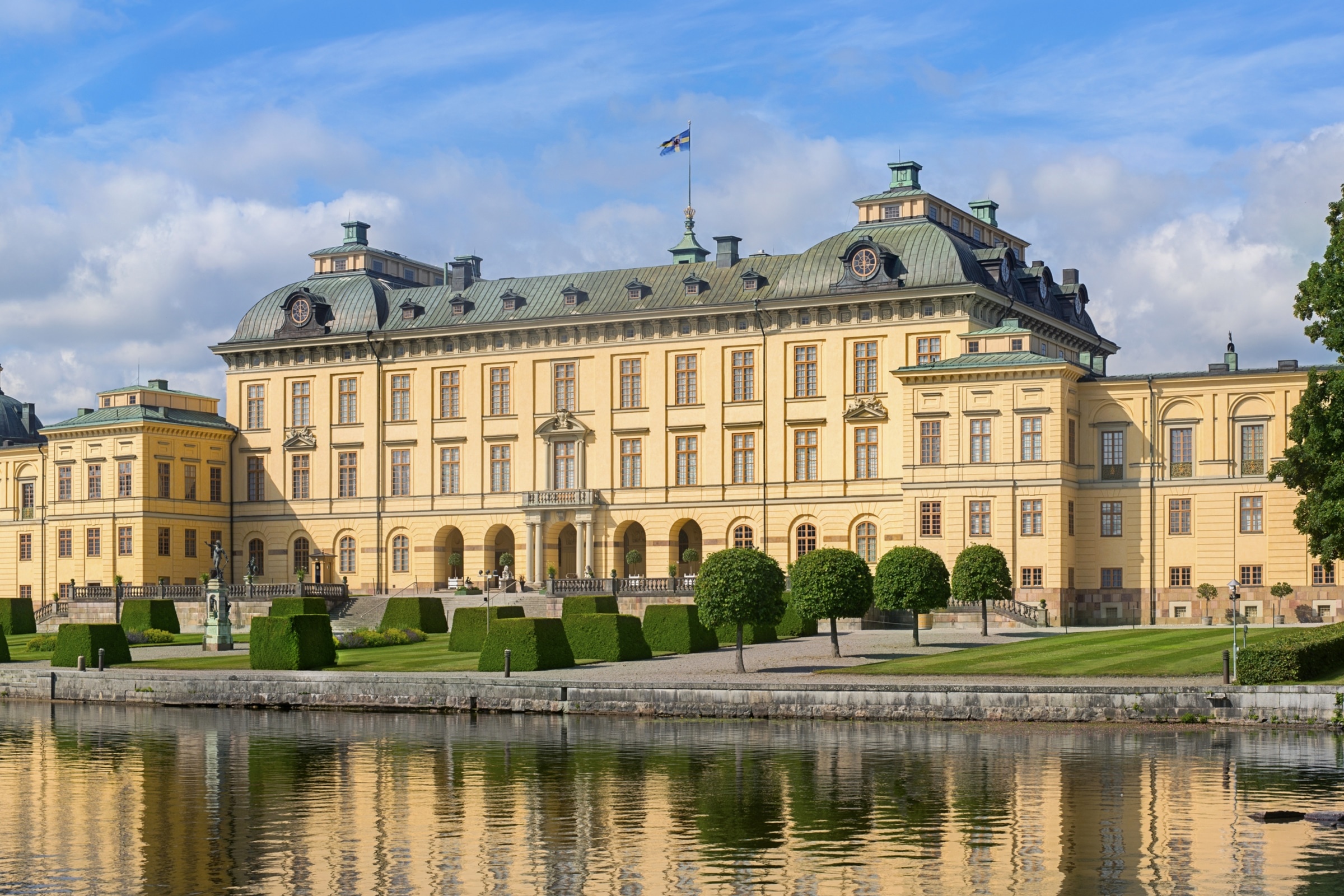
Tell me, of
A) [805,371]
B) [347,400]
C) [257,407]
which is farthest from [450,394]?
[805,371]

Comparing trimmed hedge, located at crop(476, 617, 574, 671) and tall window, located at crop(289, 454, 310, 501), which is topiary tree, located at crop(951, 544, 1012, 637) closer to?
trimmed hedge, located at crop(476, 617, 574, 671)

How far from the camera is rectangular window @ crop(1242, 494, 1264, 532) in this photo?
64312mm

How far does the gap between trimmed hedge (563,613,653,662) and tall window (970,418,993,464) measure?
20546mm

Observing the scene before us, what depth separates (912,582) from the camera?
5225 centimetres

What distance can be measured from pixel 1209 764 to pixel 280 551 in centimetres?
6027

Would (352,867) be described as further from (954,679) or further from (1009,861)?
(954,679)

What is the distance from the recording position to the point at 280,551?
8419 centimetres

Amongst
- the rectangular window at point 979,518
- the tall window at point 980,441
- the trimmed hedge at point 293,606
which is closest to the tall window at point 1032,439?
the tall window at point 980,441

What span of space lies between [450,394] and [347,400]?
5425 millimetres

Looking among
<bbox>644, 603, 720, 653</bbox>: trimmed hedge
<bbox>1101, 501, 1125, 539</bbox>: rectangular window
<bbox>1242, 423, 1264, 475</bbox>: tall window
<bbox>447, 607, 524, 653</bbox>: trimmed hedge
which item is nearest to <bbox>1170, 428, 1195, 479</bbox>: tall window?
<bbox>1242, 423, 1264, 475</bbox>: tall window

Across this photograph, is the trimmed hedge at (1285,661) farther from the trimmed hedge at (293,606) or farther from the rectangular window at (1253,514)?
the trimmed hedge at (293,606)

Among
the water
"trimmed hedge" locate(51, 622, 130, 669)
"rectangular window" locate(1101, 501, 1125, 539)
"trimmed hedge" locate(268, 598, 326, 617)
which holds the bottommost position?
the water

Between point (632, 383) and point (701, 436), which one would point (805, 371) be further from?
point (632, 383)

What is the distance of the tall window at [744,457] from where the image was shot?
75.0m
